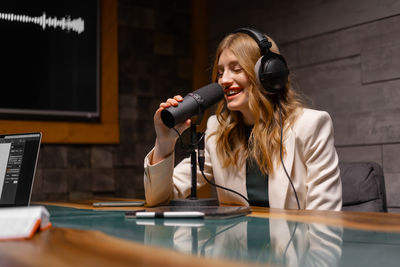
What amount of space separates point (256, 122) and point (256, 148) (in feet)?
0.40

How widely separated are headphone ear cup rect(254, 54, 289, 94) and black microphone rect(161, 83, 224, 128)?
0.96 feet

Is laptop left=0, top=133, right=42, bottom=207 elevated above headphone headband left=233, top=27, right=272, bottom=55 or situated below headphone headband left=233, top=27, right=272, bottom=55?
below

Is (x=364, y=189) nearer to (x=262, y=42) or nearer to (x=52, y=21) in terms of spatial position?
(x=262, y=42)

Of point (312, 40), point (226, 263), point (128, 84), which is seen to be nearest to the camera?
point (226, 263)

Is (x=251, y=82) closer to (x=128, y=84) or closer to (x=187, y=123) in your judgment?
(x=187, y=123)

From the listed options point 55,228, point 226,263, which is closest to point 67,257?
point 226,263

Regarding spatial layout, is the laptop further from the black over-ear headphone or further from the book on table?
the black over-ear headphone

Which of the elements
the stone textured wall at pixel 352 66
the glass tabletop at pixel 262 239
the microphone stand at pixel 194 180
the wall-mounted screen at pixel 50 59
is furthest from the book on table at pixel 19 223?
Answer: the wall-mounted screen at pixel 50 59

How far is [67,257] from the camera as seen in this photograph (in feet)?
1.92

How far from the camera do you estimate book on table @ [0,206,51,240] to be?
0.73 m

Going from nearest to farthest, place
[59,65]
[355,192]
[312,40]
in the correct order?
[355,192] < [312,40] < [59,65]

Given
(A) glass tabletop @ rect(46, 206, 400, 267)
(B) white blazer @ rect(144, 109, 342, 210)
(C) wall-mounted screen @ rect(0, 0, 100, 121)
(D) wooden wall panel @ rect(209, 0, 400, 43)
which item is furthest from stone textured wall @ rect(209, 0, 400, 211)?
(A) glass tabletop @ rect(46, 206, 400, 267)

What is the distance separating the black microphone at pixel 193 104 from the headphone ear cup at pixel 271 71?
0.29m

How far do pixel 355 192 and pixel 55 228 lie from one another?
1.14 meters
